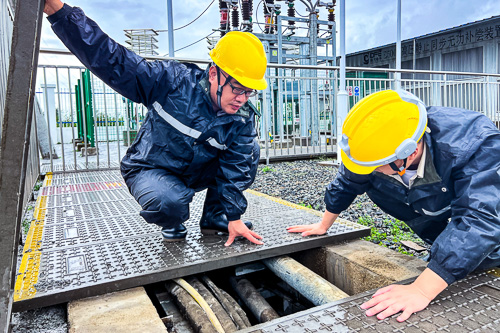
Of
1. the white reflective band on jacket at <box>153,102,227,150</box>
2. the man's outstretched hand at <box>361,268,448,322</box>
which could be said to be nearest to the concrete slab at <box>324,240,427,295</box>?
the man's outstretched hand at <box>361,268,448,322</box>

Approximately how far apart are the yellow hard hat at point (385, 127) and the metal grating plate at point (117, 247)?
0.91m

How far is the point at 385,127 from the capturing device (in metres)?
1.64

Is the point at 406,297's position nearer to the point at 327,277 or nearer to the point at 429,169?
the point at 429,169

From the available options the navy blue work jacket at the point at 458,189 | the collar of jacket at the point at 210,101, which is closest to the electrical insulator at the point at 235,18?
the collar of jacket at the point at 210,101

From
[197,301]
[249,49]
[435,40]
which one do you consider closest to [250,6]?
[435,40]

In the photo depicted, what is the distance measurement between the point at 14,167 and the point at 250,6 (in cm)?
1371

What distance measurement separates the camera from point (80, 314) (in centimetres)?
163

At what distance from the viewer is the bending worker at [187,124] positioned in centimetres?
224

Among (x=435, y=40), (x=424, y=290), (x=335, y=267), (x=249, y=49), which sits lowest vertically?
(x=335, y=267)

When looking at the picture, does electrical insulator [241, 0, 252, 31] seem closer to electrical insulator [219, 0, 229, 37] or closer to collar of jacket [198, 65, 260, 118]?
electrical insulator [219, 0, 229, 37]

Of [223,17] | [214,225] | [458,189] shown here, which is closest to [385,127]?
[458,189]

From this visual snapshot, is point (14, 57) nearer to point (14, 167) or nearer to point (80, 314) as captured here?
point (14, 167)

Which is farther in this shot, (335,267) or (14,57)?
(335,267)

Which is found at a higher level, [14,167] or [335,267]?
[14,167]
